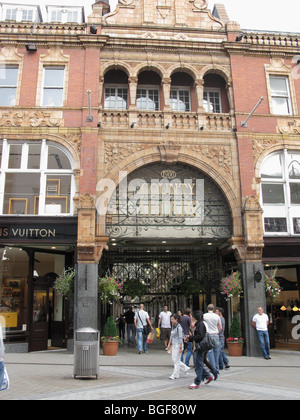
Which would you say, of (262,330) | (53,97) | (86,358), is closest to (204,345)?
(86,358)

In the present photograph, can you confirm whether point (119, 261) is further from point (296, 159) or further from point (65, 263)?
point (296, 159)

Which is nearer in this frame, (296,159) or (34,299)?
(34,299)

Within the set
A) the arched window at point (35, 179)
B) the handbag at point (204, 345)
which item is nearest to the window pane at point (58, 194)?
the arched window at point (35, 179)

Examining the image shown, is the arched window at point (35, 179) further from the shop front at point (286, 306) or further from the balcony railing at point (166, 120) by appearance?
the shop front at point (286, 306)

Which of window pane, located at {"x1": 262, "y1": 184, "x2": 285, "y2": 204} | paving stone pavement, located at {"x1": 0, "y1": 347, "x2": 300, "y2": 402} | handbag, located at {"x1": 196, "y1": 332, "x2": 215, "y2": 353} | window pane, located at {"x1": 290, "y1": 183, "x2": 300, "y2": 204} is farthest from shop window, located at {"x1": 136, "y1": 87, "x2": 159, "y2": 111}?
handbag, located at {"x1": 196, "y1": 332, "x2": 215, "y2": 353}

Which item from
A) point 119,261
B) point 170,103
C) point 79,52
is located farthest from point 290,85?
point 119,261

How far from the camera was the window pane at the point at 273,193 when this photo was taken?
16.7m

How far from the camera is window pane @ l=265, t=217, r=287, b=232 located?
16.3m

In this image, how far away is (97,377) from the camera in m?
9.53

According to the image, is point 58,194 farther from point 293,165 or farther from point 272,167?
point 293,165

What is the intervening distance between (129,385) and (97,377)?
1.18m

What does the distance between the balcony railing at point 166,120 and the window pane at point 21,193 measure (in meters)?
3.79

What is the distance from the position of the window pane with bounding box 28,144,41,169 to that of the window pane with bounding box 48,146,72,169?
0.45 meters

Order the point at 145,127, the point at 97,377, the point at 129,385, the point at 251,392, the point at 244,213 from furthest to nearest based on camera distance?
the point at 145,127, the point at 244,213, the point at 97,377, the point at 129,385, the point at 251,392
